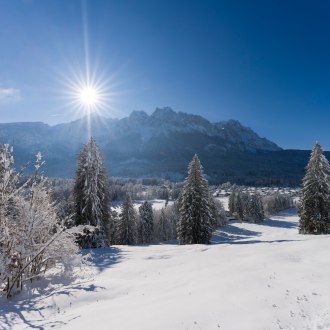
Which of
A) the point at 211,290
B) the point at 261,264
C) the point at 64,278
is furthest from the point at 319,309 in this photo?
the point at 64,278

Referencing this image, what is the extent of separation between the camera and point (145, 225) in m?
77.1

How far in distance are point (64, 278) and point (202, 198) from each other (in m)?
25.9

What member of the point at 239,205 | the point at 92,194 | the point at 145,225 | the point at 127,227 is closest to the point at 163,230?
the point at 145,225

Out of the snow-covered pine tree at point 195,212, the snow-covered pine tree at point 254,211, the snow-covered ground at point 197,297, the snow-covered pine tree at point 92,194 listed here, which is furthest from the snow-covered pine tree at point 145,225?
the snow-covered ground at point 197,297

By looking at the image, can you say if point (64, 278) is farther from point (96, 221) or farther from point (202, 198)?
point (202, 198)

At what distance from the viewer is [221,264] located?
16375 mm

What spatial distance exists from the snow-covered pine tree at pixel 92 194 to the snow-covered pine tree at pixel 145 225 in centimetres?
3952

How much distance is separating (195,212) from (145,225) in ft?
129

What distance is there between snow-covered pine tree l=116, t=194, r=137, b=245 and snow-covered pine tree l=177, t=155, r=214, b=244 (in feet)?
61.4

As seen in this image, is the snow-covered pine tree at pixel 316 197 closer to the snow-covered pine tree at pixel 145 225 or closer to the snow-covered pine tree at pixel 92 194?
the snow-covered pine tree at pixel 92 194

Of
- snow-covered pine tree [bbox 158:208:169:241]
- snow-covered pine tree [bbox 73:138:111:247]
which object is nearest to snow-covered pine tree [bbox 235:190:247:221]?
snow-covered pine tree [bbox 158:208:169:241]

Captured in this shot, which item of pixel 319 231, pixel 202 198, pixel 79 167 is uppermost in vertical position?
pixel 79 167

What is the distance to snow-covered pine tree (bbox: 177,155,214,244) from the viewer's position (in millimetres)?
39531

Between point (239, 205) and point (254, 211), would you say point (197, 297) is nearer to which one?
point (254, 211)
